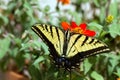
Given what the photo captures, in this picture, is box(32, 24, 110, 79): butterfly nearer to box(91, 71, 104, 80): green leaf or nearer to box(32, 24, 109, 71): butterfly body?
box(32, 24, 109, 71): butterfly body

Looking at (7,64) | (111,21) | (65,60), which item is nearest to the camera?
(65,60)

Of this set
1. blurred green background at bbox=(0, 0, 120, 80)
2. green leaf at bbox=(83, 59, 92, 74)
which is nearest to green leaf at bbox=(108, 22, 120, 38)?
blurred green background at bbox=(0, 0, 120, 80)

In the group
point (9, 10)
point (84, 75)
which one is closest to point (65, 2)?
point (9, 10)

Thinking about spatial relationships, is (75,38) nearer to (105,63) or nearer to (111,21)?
(111,21)

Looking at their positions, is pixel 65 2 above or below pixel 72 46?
above

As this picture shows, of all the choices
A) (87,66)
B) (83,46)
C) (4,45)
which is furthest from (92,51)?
(4,45)

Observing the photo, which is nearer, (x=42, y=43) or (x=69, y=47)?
(x=69, y=47)

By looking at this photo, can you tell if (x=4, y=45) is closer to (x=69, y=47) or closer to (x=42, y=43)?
(x=42, y=43)

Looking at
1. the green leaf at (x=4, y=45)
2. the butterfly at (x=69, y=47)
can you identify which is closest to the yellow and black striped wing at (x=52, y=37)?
the butterfly at (x=69, y=47)
